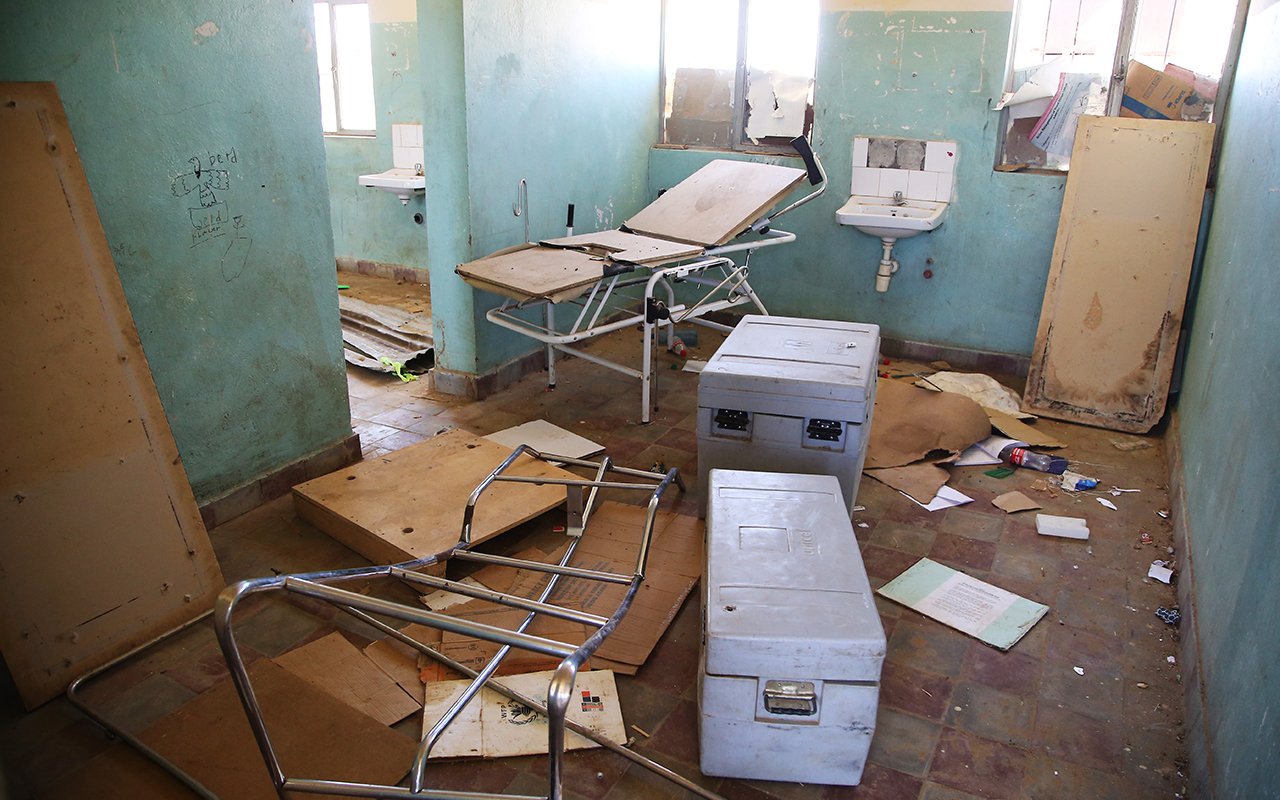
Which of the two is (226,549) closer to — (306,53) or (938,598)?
(306,53)

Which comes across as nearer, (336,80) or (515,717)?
(515,717)

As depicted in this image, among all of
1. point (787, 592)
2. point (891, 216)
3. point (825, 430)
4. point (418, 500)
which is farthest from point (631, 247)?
point (787, 592)

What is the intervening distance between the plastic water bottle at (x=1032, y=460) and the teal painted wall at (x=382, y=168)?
15.1 feet

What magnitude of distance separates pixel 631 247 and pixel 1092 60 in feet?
8.75

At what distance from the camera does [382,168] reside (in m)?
6.59

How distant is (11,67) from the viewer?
2.27 metres

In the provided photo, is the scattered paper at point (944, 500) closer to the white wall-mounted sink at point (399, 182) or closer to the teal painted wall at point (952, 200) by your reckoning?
the teal painted wall at point (952, 200)

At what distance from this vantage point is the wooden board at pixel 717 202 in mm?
4309

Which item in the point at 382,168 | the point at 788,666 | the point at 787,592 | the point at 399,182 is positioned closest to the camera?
the point at 788,666

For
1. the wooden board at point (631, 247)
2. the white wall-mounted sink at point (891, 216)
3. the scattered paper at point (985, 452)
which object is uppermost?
the white wall-mounted sink at point (891, 216)

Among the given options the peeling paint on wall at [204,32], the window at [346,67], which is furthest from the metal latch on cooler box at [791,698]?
the window at [346,67]

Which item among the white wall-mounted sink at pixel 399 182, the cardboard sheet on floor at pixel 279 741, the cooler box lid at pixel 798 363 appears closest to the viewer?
the cardboard sheet on floor at pixel 279 741

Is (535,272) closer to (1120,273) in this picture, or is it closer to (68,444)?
(68,444)

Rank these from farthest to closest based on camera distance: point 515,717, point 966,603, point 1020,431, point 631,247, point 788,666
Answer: point 631,247 → point 1020,431 → point 966,603 → point 515,717 → point 788,666
